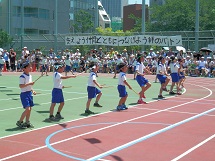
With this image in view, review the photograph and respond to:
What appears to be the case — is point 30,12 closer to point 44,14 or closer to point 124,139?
point 44,14

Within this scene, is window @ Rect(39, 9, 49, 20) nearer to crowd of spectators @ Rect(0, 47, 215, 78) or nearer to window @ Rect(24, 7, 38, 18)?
window @ Rect(24, 7, 38, 18)

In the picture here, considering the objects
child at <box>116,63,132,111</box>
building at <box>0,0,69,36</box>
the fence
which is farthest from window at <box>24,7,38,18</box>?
child at <box>116,63,132,111</box>

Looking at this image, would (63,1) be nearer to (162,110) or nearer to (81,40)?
(81,40)

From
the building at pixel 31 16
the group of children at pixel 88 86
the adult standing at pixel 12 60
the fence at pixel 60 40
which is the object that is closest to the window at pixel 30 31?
the building at pixel 31 16

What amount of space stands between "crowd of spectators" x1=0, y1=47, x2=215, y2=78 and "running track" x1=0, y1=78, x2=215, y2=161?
58.7ft

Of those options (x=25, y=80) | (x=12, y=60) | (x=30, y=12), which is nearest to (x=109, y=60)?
(x=12, y=60)

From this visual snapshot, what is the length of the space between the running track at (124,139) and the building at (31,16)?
179ft

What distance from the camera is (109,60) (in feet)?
117

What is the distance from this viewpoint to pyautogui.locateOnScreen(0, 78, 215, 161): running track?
27.3ft

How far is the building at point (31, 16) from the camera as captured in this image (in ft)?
227

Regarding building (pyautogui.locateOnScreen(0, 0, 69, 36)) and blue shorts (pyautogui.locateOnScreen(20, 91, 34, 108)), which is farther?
building (pyautogui.locateOnScreen(0, 0, 69, 36))

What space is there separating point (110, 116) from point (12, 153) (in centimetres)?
524

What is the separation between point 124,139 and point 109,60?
85.2ft

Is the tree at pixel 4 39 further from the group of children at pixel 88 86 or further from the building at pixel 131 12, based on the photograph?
the building at pixel 131 12
